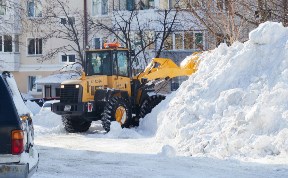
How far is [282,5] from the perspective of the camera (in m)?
20.3

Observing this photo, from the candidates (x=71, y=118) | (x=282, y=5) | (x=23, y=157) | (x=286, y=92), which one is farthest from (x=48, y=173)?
(x=282, y=5)

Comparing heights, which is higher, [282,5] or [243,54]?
[282,5]

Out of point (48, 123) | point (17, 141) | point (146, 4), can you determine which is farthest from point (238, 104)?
point (146, 4)

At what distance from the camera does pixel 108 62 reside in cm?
1881

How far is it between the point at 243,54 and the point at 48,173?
6375 mm

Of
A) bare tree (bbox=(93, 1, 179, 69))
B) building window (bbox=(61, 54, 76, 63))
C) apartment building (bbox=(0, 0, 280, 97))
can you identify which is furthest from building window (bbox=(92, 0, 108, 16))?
bare tree (bbox=(93, 1, 179, 69))

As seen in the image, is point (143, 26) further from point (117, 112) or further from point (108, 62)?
point (117, 112)

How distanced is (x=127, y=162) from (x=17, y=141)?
4.74 meters

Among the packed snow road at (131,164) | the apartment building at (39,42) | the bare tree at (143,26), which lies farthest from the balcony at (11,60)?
the packed snow road at (131,164)

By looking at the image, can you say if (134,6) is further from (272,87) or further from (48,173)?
(48,173)

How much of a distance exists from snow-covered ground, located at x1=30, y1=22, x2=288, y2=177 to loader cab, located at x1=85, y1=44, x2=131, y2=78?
294 cm

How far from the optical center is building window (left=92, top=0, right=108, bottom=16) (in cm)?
4134

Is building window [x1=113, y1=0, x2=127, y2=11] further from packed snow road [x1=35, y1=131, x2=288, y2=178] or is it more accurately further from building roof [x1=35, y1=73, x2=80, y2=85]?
packed snow road [x1=35, y1=131, x2=288, y2=178]

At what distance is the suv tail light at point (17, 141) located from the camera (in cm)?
681
